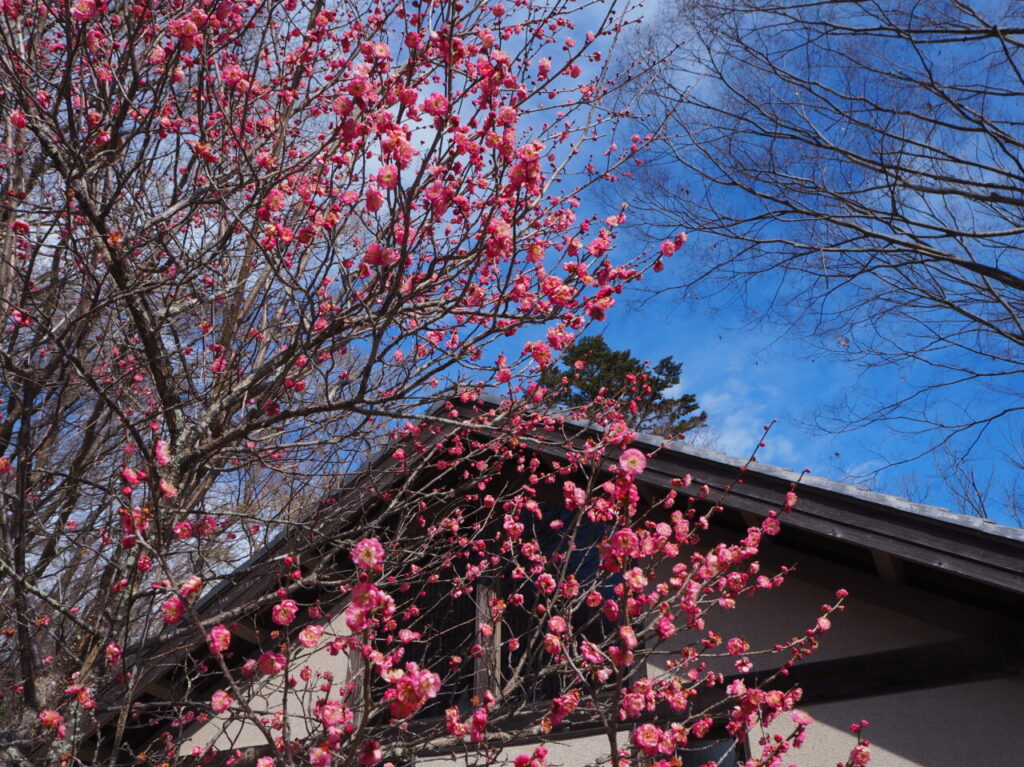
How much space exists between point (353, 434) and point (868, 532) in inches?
125

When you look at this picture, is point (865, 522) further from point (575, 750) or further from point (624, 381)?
point (624, 381)

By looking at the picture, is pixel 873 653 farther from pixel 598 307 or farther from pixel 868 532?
pixel 598 307

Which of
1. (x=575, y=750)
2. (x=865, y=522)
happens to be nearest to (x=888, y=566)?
(x=865, y=522)

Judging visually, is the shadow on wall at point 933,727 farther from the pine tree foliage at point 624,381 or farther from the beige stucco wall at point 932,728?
the pine tree foliage at point 624,381

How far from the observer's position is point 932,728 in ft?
14.0

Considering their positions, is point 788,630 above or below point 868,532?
below

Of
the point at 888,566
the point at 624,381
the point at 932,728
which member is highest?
the point at 624,381

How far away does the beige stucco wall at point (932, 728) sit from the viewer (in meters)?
4.09

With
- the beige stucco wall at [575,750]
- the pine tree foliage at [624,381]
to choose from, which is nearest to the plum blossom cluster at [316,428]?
the beige stucco wall at [575,750]

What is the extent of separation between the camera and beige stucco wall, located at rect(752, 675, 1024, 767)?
409 centimetres

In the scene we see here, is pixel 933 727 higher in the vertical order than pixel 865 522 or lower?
lower

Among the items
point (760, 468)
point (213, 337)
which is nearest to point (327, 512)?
point (213, 337)

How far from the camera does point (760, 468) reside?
489 cm

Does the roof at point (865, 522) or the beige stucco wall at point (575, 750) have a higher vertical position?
the roof at point (865, 522)
